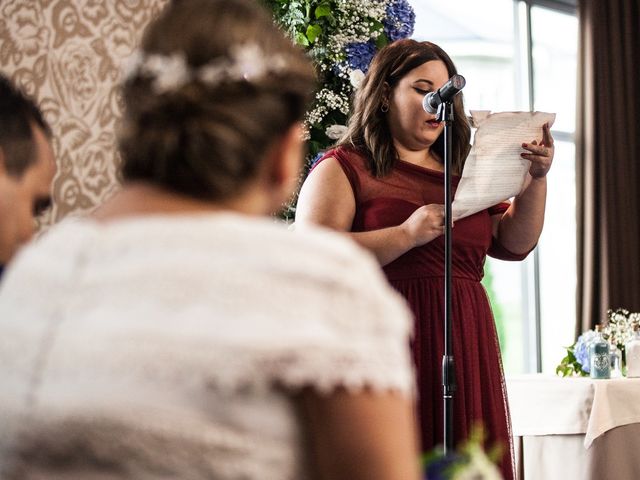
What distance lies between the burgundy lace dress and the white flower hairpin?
1.61 meters

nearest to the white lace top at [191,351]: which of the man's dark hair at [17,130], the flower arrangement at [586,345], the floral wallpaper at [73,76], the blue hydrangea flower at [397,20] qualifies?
the man's dark hair at [17,130]

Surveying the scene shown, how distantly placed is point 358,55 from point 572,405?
1529 millimetres

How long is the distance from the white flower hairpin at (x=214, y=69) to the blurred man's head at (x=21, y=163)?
2.12 ft

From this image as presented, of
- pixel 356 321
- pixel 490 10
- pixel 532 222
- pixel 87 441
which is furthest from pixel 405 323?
pixel 490 10

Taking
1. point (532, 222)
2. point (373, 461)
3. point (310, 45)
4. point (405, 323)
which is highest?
point (310, 45)

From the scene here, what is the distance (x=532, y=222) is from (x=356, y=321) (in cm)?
188

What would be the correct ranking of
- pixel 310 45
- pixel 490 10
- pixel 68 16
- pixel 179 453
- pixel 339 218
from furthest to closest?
pixel 490 10 < pixel 310 45 < pixel 339 218 < pixel 68 16 < pixel 179 453

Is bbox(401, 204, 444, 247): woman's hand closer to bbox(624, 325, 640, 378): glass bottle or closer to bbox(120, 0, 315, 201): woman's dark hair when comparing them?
bbox(120, 0, 315, 201): woman's dark hair

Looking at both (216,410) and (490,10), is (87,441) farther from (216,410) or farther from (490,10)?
(490,10)

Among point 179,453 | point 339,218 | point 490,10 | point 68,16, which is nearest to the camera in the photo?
point 179,453

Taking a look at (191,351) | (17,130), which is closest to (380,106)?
(17,130)

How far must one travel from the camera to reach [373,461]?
0.87 metres

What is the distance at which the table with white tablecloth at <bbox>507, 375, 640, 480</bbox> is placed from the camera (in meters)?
3.61

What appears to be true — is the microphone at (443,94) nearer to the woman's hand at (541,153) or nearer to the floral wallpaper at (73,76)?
the woman's hand at (541,153)
